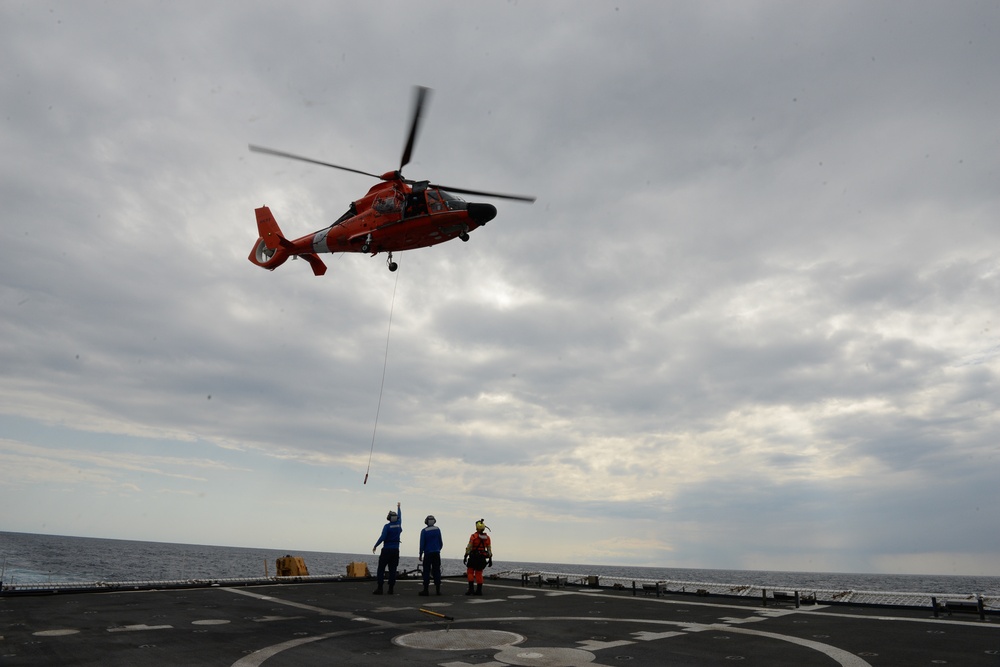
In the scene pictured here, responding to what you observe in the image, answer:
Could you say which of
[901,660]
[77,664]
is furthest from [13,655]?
[901,660]

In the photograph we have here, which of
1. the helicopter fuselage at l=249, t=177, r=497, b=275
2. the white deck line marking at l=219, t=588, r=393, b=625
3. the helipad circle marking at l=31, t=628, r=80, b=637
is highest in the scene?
the helicopter fuselage at l=249, t=177, r=497, b=275

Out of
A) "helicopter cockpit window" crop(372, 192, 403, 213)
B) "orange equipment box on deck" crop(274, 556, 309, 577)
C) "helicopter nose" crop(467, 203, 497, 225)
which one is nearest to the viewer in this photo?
"helicopter nose" crop(467, 203, 497, 225)

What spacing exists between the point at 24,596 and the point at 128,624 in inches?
281

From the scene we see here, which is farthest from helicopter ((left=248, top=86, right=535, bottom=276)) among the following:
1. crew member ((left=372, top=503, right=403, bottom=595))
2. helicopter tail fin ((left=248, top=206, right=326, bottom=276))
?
crew member ((left=372, top=503, right=403, bottom=595))

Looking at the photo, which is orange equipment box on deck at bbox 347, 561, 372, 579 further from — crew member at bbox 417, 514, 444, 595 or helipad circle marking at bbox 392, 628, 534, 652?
helipad circle marking at bbox 392, 628, 534, 652

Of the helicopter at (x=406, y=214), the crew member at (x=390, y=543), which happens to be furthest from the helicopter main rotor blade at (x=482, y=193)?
the crew member at (x=390, y=543)

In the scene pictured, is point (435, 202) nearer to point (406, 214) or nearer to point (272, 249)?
point (406, 214)

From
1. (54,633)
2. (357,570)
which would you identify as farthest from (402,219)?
(54,633)

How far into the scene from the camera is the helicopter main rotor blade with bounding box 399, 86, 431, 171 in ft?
69.8

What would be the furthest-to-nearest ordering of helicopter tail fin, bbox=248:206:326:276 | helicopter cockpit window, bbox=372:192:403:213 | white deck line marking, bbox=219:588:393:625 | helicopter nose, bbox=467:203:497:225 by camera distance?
helicopter tail fin, bbox=248:206:326:276 → helicopter cockpit window, bbox=372:192:403:213 → helicopter nose, bbox=467:203:497:225 → white deck line marking, bbox=219:588:393:625

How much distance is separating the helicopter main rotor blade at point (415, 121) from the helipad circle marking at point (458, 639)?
54.7 ft

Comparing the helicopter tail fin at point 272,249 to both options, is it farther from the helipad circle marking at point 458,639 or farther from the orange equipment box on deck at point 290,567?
the helipad circle marking at point 458,639

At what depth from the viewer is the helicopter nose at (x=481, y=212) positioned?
22.6m

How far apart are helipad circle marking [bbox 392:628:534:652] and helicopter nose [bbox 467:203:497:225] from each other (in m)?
14.3
